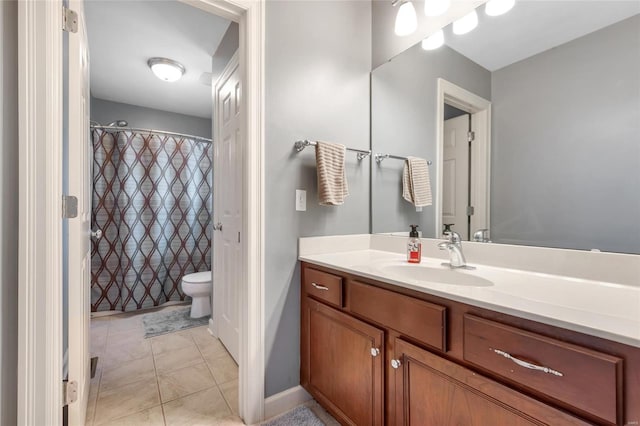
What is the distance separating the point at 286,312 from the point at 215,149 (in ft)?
5.21

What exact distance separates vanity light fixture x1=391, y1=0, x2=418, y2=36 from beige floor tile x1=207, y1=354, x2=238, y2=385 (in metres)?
2.24

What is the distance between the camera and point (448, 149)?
4.89 feet

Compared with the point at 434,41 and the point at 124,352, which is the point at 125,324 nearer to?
the point at 124,352

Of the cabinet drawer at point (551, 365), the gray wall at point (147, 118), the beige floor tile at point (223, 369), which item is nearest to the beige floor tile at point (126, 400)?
the beige floor tile at point (223, 369)

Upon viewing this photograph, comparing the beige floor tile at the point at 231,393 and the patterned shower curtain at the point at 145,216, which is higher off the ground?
the patterned shower curtain at the point at 145,216

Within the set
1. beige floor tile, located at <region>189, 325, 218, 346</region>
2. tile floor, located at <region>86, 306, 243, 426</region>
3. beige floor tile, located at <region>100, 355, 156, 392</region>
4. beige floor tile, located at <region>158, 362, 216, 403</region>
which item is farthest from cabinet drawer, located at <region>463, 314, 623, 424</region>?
beige floor tile, located at <region>189, 325, 218, 346</region>

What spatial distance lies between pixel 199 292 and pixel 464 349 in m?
2.41

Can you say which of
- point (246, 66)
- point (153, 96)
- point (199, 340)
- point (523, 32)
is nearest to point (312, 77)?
point (246, 66)

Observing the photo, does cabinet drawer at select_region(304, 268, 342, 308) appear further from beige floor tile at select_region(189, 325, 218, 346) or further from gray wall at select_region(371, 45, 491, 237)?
beige floor tile at select_region(189, 325, 218, 346)

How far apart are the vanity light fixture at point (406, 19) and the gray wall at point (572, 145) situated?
0.57m

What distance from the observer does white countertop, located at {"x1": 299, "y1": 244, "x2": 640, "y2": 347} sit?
0.60m

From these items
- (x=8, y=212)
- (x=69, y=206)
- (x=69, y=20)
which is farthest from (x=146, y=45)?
(x=8, y=212)

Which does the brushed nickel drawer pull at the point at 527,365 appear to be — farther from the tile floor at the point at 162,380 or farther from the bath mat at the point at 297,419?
the tile floor at the point at 162,380

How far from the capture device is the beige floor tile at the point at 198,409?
1394 millimetres
